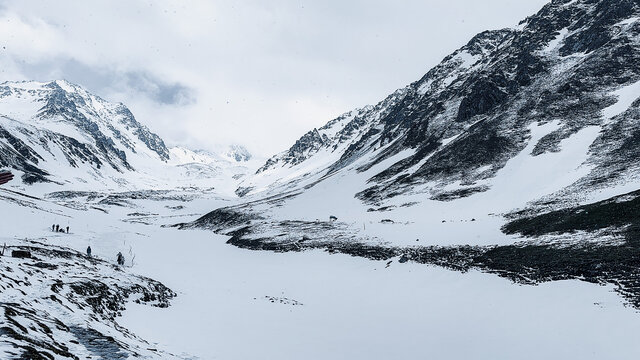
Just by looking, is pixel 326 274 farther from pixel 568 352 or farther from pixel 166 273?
pixel 568 352

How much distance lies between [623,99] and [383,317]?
243 ft

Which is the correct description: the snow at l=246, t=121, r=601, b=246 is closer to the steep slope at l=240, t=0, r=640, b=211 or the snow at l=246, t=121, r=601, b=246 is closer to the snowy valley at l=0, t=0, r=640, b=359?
the snowy valley at l=0, t=0, r=640, b=359

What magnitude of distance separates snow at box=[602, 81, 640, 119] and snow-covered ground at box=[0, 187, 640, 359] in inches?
2307

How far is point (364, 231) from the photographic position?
155 feet

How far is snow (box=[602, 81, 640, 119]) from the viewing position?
213 feet

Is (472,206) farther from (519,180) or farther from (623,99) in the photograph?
(623,99)

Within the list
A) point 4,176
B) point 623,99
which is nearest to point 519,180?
point 623,99

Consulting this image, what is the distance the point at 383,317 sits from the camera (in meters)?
20.6

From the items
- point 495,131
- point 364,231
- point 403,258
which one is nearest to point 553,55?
point 495,131

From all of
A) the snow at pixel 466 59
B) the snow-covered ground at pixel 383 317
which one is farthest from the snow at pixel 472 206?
the snow at pixel 466 59

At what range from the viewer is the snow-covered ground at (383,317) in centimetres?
1512

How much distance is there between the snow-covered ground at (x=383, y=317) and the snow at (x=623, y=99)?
58.6m

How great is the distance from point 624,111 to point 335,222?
52282mm

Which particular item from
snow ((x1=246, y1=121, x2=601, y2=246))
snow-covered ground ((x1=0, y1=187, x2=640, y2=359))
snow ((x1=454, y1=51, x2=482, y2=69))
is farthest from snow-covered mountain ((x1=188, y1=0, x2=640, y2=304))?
snow ((x1=454, y1=51, x2=482, y2=69))
